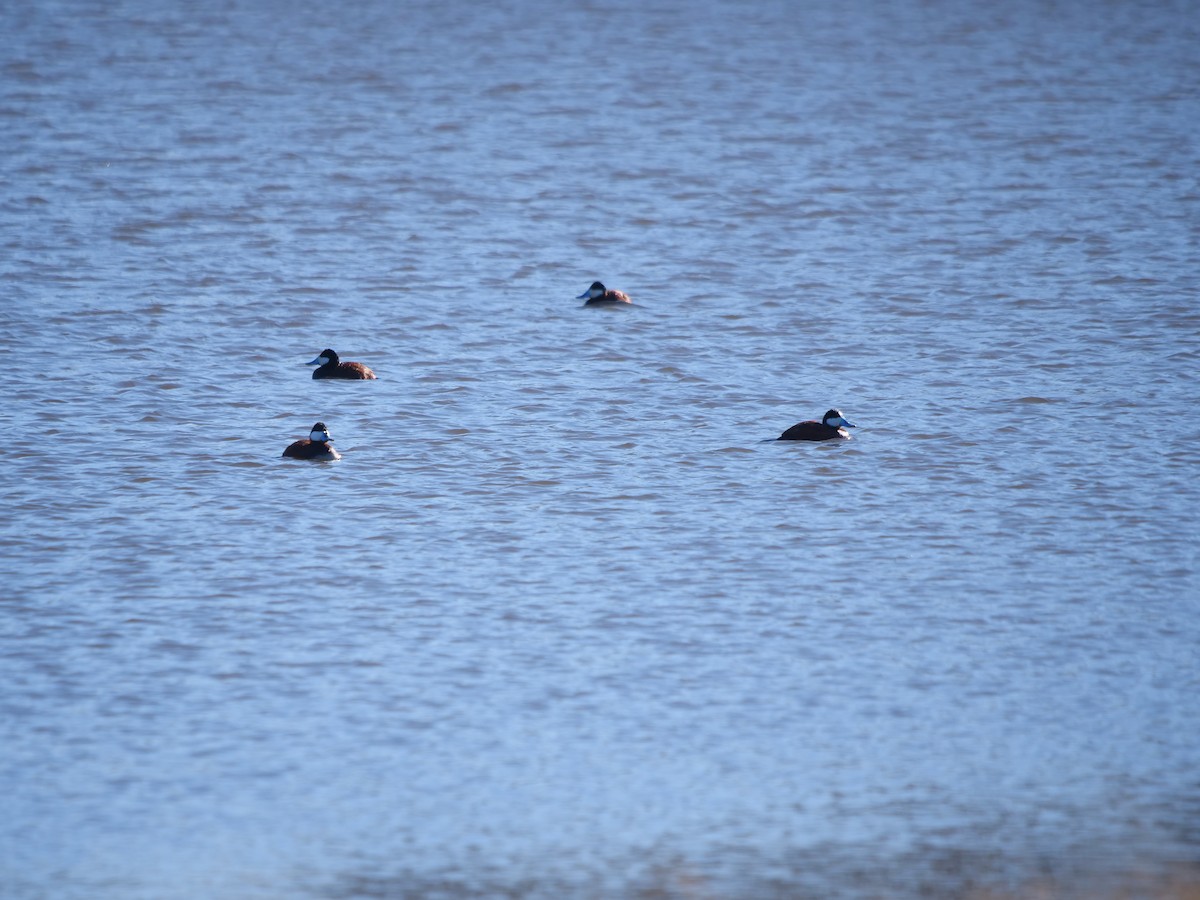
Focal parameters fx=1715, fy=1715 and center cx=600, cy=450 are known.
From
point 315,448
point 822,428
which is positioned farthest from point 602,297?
point 315,448

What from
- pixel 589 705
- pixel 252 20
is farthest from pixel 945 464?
pixel 252 20

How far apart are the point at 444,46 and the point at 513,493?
27155 mm

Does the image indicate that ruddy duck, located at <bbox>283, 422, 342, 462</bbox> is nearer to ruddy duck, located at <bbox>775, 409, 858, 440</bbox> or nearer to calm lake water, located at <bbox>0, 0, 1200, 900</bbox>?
calm lake water, located at <bbox>0, 0, 1200, 900</bbox>

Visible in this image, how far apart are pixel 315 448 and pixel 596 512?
2.63 m

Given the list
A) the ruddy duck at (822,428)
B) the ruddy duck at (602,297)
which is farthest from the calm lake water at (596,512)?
the ruddy duck at (602,297)

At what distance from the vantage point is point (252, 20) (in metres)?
40.7

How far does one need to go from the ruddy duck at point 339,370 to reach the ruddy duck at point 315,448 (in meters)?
2.55

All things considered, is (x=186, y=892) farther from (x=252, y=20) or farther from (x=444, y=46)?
(x=252, y=20)

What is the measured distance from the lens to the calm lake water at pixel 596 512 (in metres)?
7.88

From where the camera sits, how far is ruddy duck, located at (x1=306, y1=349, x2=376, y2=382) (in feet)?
53.7

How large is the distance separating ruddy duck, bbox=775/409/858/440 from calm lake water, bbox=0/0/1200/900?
0.17m

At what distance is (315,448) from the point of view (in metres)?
13.8

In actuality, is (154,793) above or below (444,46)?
below

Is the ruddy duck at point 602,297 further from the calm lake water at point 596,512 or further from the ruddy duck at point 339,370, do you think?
the ruddy duck at point 339,370
